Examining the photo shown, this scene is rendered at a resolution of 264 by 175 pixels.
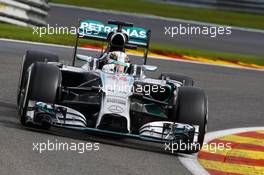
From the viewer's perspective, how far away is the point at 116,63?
10586mm

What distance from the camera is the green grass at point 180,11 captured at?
87.8 feet

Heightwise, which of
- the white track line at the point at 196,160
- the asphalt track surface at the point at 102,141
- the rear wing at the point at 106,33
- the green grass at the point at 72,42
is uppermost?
the rear wing at the point at 106,33

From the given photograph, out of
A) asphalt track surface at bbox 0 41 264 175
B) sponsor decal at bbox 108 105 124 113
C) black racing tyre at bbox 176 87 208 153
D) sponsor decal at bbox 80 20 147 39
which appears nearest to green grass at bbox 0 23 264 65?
asphalt track surface at bbox 0 41 264 175

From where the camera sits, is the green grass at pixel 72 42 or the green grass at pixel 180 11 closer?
the green grass at pixel 72 42

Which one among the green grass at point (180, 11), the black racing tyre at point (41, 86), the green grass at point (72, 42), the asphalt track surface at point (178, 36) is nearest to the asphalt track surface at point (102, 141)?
the black racing tyre at point (41, 86)

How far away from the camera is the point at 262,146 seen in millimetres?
10508

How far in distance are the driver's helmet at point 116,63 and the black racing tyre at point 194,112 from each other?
1.31 meters

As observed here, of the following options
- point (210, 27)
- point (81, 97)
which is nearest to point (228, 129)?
point (81, 97)

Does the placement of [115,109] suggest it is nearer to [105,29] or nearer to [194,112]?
[194,112]

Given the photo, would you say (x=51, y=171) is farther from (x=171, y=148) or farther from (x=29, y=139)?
(x=171, y=148)

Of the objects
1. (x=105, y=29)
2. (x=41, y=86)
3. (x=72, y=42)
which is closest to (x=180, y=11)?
(x=72, y=42)

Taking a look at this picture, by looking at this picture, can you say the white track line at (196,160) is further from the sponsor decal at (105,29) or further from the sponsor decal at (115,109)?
the sponsor decal at (105,29)

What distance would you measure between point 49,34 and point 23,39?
1.62 metres

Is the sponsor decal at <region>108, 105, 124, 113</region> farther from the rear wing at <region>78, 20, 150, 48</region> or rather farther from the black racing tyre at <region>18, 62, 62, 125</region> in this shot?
the rear wing at <region>78, 20, 150, 48</region>
